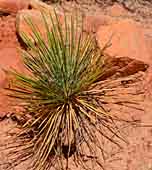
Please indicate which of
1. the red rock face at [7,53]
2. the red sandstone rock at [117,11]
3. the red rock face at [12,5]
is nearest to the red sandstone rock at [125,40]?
the red sandstone rock at [117,11]

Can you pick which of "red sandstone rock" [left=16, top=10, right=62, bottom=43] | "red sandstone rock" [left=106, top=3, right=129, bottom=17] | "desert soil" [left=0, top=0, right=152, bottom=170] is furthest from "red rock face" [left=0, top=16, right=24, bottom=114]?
"red sandstone rock" [left=106, top=3, right=129, bottom=17]

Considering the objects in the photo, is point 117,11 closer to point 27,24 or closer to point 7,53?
point 27,24

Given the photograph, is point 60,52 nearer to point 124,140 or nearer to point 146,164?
point 124,140

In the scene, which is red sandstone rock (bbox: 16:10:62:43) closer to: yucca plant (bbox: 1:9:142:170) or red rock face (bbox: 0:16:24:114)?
red rock face (bbox: 0:16:24:114)

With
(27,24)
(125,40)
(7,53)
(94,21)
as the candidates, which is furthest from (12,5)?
(125,40)

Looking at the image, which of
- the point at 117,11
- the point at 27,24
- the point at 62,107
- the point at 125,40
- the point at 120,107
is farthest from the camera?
the point at 117,11

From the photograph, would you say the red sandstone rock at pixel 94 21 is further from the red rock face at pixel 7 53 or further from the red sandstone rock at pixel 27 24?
the red rock face at pixel 7 53

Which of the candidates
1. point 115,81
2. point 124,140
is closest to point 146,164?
point 124,140
